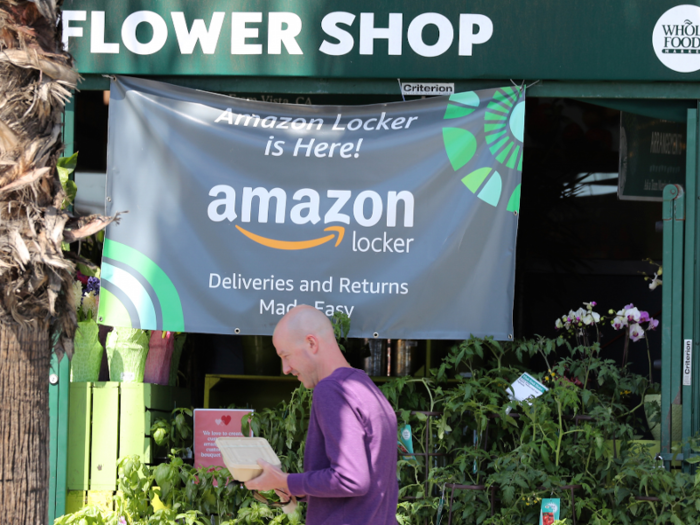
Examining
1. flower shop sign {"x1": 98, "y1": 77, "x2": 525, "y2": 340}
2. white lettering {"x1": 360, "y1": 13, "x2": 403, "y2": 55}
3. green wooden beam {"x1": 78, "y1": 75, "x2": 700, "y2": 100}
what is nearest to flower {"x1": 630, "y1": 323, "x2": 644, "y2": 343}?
flower shop sign {"x1": 98, "y1": 77, "x2": 525, "y2": 340}

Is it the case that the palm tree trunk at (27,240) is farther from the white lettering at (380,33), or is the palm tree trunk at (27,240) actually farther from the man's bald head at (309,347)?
the white lettering at (380,33)

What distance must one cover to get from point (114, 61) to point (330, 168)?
137 cm

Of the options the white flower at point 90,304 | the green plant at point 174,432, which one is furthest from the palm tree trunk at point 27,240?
the white flower at point 90,304

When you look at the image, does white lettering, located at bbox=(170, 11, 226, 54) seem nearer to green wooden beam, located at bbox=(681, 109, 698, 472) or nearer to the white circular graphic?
the white circular graphic

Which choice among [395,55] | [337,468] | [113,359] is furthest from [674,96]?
[113,359]

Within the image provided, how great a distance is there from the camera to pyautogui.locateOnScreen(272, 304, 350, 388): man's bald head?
2688mm

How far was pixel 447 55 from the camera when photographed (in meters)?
4.39

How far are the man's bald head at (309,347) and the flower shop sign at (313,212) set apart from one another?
1587mm

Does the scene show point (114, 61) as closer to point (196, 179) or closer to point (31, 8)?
point (196, 179)

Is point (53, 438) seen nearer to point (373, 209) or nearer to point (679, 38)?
point (373, 209)

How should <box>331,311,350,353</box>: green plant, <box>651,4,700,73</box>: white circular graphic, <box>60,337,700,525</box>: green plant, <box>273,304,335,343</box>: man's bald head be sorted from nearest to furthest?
1. <box>273,304,335,343</box>: man's bald head
2. <box>60,337,700,525</box>: green plant
3. <box>331,311,350,353</box>: green plant
4. <box>651,4,700,73</box>: white circular graphic

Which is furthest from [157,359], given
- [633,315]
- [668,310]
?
[668,310]

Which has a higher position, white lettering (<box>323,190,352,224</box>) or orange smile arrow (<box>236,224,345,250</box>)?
white lettering (<box>323,190,352,224</box>)

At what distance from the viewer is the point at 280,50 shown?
4.42m
